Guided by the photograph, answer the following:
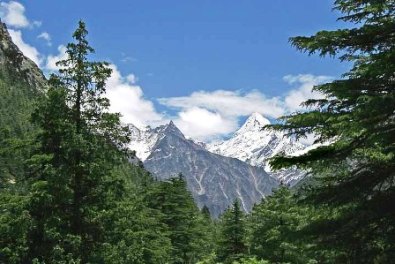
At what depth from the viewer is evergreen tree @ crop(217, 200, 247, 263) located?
3766 cm

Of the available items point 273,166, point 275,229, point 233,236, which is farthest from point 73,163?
point 233,236

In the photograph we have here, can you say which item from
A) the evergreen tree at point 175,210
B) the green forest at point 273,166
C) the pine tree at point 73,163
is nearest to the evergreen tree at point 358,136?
the green forest at point 273,166

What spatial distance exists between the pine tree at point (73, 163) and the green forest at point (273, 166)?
0.04 m

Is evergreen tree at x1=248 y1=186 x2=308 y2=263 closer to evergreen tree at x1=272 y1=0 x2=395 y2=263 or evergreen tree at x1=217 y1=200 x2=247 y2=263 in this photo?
evergreen tree at x1=217 y1=200 x2=247 y2=263

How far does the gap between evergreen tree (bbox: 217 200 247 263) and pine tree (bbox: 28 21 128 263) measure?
66.1 ft

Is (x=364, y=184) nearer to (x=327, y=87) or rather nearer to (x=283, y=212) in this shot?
(x=327, y=87)

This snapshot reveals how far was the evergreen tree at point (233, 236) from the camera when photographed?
37656 mm

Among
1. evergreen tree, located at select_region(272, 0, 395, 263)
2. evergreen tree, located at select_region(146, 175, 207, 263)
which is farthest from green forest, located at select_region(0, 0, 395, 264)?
evergreen tree, located at select_region(146, 175, 207, 263)

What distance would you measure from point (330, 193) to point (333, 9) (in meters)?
4.50

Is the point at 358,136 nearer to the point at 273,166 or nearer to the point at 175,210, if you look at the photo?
the point at 273,166

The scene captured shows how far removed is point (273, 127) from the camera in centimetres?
1226

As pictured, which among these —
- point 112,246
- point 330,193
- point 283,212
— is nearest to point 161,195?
point 283,212

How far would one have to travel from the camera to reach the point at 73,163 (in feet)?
59.3

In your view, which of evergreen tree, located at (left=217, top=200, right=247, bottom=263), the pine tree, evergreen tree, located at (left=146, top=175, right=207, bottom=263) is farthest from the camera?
evergreen tree, located at (left=146, top=175, right=207, bottom=263)
